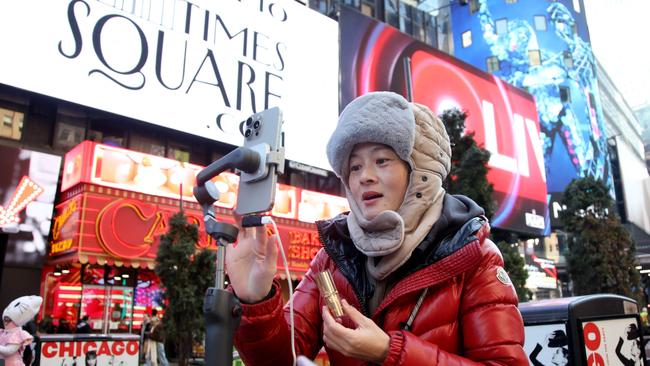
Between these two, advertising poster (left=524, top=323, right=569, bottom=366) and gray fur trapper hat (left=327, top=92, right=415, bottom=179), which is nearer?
gray fur trapper hat (left=327, top=92, right=415, bottom=179)

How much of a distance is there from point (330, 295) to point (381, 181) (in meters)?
0.50

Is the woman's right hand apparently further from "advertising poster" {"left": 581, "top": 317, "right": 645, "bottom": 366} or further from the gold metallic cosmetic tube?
"advertising poster" {"left": 581, "top": 317, "right": 645, "bottom": 366}

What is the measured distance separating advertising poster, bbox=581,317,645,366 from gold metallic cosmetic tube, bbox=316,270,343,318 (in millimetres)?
2808

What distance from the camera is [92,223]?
458 inches

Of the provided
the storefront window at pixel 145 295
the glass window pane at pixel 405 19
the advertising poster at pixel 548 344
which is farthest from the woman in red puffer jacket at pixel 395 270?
the glass window pane at pixel 405 19

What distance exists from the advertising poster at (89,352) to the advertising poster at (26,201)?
5728 millimetres

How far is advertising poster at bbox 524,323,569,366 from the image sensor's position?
3537 millimetres

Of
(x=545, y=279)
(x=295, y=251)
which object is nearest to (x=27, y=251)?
(x=295, y=251)

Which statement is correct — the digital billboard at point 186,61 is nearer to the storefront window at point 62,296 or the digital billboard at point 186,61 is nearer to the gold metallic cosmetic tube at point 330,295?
the storefront window at point 62,296

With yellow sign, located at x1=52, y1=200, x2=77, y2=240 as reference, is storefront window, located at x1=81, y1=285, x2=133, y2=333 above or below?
below

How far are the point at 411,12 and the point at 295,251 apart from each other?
67.6 ft

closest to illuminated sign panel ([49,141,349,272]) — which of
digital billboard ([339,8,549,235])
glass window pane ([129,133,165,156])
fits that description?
glass window pane ([129,133,165,156])

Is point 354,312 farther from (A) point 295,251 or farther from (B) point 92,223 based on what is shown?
(A) point 295,251

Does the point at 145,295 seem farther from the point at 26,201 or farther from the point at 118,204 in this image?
the point at 26,201
